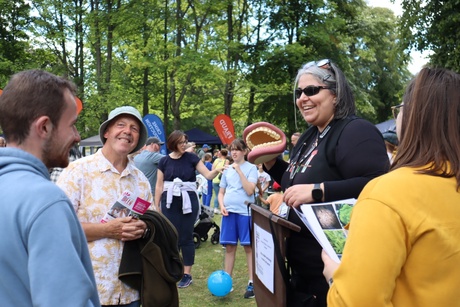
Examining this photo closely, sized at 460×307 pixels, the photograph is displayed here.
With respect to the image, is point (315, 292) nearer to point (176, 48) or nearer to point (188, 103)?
point (176, 48)

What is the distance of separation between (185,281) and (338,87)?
15.5ft

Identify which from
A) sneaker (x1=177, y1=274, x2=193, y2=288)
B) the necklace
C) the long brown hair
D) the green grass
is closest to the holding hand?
the long brown hair

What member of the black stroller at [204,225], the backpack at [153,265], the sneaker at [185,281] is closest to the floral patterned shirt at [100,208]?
the backpack at [153,265]

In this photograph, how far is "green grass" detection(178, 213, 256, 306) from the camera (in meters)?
5.80

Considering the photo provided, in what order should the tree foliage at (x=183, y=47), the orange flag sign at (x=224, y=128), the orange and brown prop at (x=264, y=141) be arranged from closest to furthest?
the orange and brown prop at (x=264, y=141)
the orange flag sign at (x=224, y=128)
the tree foliage at (x=183, y=47)

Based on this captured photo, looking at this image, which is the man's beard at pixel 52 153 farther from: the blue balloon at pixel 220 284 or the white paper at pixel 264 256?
the blue balloon at pixel 220 284

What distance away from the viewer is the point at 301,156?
261 cm

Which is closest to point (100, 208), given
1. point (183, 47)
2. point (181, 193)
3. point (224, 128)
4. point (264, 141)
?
point (264, 141)

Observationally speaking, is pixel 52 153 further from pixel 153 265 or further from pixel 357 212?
pixel 153 265

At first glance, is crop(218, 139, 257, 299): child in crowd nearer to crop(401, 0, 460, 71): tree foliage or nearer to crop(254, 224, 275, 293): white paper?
crop(254, 224, 275, 293): white paper

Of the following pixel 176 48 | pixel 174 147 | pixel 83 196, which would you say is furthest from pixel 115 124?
pixel 176 48

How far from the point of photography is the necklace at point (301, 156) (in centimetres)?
251

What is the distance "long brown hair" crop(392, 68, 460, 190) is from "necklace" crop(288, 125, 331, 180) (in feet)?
3.16

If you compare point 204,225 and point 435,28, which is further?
point 435,28
